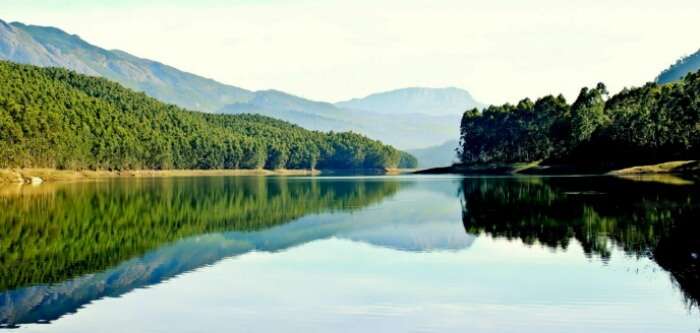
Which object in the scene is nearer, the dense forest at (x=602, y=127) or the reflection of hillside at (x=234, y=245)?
the reflection of hillside at (x=234, y=245)

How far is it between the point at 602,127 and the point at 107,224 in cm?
10831

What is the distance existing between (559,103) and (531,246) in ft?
481

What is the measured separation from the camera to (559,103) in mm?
178375

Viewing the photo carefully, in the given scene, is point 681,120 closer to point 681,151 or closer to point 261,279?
point 681,151

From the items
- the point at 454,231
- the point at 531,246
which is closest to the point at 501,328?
the point at 531,246

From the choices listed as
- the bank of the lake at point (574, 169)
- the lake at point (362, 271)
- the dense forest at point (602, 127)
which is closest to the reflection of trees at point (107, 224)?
the lake at point (362, 271)

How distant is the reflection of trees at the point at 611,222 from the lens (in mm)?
33312

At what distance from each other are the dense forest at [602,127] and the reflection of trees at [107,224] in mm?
59483

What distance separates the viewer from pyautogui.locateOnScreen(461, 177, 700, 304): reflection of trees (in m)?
33.3

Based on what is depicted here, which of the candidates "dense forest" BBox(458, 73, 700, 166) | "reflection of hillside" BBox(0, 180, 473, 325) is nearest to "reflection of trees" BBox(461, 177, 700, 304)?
"reflection of hillside" BBox(0, 180, 473, 325)

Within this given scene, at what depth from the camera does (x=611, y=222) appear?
46.5 meters

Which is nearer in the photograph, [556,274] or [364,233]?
[556,274]

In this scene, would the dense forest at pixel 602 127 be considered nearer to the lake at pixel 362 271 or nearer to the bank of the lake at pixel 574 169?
the bank of the lake at pixel 574 169

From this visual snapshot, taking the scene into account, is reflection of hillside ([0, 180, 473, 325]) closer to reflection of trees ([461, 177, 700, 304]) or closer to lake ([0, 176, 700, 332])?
lake ([0, 176, 700, 332])
